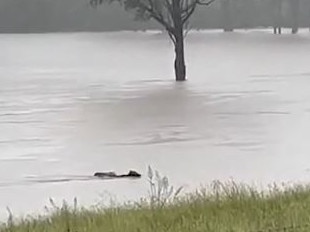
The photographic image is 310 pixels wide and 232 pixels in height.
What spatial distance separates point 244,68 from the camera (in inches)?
1416

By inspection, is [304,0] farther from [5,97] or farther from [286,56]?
[5,97]

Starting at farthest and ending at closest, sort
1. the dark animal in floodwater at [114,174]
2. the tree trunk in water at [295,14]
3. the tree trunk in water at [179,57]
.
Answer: the tree trunk in water at [295,14] → the tree trunk in water at [179,57] → the dark animal in floodwater at [114,174]

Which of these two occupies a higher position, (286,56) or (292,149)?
(292,149)

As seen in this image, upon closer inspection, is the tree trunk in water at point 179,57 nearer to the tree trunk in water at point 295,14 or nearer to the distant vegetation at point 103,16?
the tree trunk in water at point 295,14

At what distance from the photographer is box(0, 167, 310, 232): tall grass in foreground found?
6.03m

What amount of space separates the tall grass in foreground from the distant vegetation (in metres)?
67.1

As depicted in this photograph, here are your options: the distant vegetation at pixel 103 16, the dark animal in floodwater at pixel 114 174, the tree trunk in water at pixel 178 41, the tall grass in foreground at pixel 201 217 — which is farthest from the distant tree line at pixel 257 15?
the tall grass in foreground at pixel 201 217

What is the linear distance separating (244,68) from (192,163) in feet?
78.1

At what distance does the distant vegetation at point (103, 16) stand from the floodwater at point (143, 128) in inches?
1543

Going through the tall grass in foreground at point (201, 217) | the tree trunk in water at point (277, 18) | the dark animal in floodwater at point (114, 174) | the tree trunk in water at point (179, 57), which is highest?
the tall grass in foreground at point (201, 217)

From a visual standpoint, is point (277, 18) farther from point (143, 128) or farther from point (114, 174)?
point (114, 174)

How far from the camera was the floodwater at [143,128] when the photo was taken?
11.3 meters

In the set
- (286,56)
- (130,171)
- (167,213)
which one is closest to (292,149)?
(130,171)

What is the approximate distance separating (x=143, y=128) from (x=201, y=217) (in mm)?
10356
